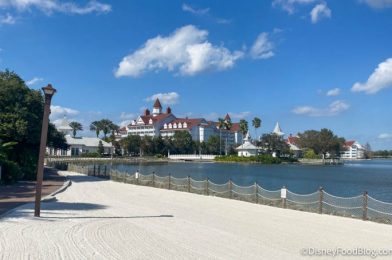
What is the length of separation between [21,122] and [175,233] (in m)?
27.6

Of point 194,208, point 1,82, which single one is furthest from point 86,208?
point 1,82

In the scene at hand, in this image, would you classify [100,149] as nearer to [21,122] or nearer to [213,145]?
[213,145]

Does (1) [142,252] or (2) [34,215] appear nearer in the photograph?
(1) [142,252]

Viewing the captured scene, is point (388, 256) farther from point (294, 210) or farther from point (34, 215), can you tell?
point (34, 215)

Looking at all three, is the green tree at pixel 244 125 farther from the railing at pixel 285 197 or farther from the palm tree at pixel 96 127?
Result: the railing at pixel 285 197

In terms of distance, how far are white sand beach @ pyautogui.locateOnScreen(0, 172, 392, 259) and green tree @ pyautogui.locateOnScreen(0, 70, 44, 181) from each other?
20480mm

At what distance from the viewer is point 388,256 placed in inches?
369

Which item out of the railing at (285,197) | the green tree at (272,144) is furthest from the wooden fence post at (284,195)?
the green tree at (272,144)

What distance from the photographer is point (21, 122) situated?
35.3 meters

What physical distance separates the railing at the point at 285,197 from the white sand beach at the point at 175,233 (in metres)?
1.11

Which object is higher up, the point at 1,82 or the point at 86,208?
the point at 1,82

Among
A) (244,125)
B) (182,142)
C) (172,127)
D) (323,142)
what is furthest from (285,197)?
(172,127)

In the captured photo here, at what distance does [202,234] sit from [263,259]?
10.2ft

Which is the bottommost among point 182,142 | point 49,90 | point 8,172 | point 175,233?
point 175,233
